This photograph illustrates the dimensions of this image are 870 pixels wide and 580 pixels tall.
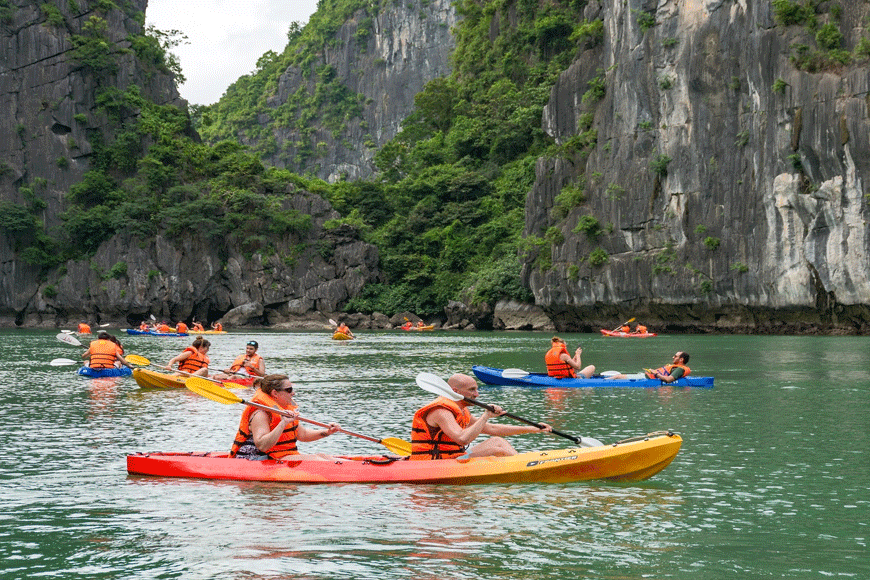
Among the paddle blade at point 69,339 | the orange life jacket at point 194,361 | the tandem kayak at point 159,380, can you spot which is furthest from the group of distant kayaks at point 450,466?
the paddle blade at point 69,339

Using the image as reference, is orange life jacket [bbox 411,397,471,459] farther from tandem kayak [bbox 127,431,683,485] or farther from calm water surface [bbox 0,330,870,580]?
calm water surface [bbox 0,330,870,580]

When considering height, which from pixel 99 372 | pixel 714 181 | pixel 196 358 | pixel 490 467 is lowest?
pixel 490 467

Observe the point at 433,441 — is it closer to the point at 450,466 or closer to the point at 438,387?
the point at 450,466

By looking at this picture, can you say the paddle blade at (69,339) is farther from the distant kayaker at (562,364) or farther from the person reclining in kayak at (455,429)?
the person reclining in kayak at (455,429)

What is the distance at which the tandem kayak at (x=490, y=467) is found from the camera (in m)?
10.1

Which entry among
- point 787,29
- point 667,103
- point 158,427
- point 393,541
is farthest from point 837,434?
point 667,103

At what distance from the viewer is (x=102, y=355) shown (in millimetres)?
23094

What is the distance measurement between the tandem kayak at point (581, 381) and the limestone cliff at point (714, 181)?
25629mm

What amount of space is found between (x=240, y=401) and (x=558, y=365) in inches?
461

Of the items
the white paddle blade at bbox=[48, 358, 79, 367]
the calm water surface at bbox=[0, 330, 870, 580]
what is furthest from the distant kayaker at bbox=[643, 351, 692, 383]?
the white paddle blade at bbox=[48, 358, 79, 367]

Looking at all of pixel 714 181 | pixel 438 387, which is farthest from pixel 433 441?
pixel 714 181

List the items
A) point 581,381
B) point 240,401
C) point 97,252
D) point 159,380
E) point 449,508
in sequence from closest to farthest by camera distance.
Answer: point 449,508
point 240,401
point 581,381
point 159,380
point 97,252

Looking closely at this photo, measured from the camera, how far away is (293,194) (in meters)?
78.2

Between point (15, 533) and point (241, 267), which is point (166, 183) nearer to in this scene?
point (241, 267)
